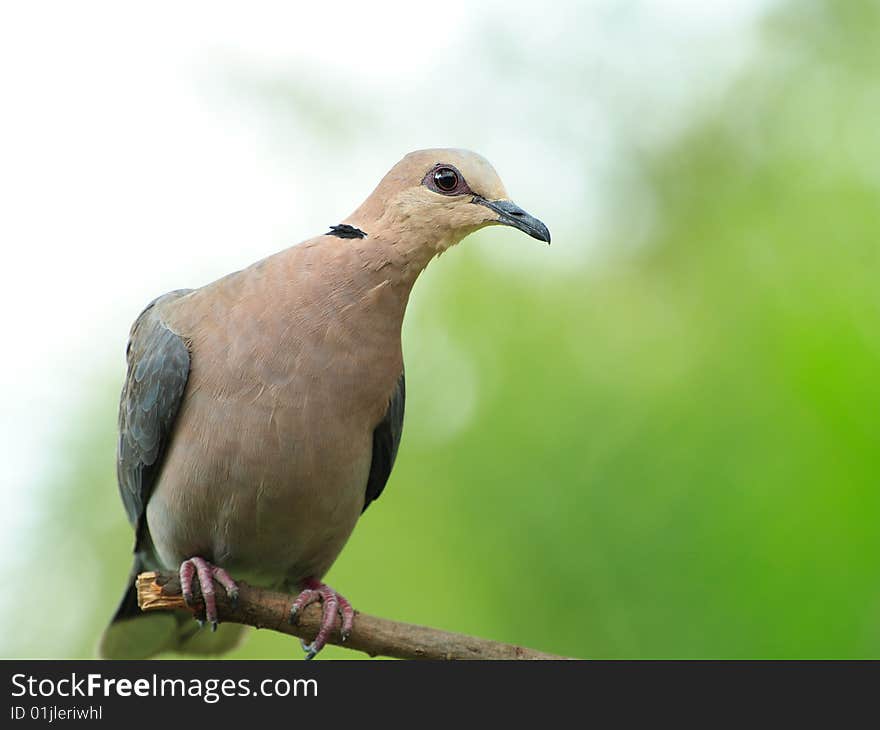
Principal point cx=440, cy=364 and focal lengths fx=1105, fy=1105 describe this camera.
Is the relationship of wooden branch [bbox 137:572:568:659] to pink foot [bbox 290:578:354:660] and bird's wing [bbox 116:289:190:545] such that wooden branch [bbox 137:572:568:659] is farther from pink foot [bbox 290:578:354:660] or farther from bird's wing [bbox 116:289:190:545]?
bird's wing [bbox 116:289:190:545]

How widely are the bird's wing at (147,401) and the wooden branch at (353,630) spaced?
0.66 meters

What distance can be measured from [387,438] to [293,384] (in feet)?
2.17

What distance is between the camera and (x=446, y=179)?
15.5ft

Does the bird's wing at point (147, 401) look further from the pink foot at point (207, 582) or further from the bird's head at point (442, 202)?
the bird's head at point (442, 202)

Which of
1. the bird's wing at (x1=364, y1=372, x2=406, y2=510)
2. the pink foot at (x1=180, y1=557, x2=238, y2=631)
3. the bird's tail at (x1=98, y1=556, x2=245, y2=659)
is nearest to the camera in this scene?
the pink foot at (x1=180, y1=557, x2=238, y2=631)

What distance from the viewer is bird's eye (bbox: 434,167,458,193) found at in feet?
15.4

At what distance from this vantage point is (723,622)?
672cm

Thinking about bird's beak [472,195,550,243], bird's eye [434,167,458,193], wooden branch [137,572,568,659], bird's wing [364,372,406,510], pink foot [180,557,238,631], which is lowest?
wooden branch [137,572,568,659]

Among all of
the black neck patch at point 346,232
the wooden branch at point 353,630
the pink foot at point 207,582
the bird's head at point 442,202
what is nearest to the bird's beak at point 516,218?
the bird's head at point 442,202

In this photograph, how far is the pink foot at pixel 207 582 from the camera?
4520mm

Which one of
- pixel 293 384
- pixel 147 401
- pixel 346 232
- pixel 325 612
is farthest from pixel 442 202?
pixel 325 612

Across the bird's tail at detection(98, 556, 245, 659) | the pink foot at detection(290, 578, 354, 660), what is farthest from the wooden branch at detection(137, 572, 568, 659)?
the bird's tail at detection(98, 556, 245, 659)

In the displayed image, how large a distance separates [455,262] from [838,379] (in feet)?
12.1
